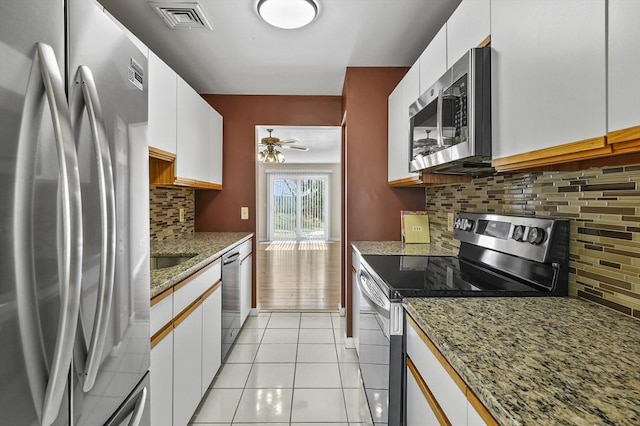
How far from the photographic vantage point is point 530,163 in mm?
1054

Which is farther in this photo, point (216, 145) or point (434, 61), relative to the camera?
point (216, 145)

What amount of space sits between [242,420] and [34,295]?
1678 millimetres

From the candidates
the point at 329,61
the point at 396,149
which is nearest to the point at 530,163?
the point at 396,149

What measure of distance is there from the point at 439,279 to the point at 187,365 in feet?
4.39

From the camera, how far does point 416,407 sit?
114 centimetres

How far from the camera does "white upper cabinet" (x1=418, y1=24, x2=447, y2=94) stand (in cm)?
169

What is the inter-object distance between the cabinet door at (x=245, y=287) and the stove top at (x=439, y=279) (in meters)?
1.48

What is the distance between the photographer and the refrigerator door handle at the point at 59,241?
598 mm

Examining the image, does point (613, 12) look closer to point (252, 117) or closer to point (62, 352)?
point (62, 352)

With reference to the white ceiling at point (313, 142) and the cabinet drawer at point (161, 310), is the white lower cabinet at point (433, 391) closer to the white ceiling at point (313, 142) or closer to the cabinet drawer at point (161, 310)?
the cabinet drawer at point (161, 310)

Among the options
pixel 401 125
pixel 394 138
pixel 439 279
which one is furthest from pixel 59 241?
pixel 394 138

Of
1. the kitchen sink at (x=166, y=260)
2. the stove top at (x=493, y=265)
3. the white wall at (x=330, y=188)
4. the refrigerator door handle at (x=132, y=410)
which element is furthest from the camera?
the white wall at (x=330, y=188)

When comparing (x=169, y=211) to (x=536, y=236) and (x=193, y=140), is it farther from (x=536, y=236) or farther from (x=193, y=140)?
(x=536, y=236)

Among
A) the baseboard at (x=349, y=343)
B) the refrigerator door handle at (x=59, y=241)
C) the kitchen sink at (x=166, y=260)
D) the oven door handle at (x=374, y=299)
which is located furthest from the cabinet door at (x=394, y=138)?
the refrigerator door handle at (x=59, y=241)
